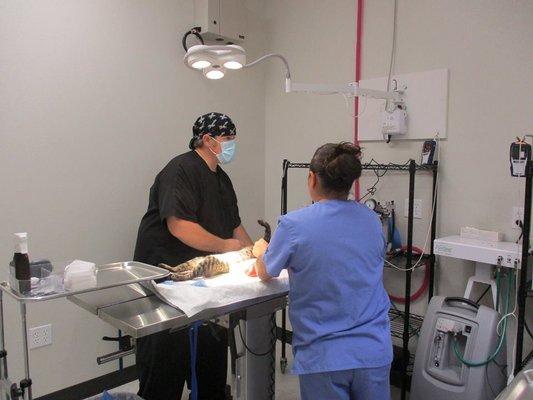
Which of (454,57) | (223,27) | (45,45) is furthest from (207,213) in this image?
(454,57)

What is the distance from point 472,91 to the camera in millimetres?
2230

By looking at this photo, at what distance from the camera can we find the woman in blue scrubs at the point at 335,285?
1.31m

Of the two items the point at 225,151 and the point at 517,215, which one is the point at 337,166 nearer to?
the point at 225,151

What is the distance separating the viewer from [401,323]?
2.46 meters

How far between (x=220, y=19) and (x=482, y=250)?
1980mm

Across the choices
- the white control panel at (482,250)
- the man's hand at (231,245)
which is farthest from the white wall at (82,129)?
the white control panel at (482,250)

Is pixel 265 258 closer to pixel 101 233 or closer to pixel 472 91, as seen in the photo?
pixel 101 233

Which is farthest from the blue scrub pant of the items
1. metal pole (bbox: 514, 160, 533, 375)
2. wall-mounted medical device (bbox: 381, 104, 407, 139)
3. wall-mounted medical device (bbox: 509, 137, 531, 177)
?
wall-mounted medical device (bbox: 381, 104, 407, 139)

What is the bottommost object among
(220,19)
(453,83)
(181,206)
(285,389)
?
(285,389)

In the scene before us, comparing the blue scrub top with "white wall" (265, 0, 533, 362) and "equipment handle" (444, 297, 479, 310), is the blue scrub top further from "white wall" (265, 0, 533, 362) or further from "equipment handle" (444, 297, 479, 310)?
"white wall" (265, 0, 533, 362)

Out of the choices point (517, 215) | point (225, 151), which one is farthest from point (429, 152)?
point (225, 151)

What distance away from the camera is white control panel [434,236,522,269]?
1882 mm

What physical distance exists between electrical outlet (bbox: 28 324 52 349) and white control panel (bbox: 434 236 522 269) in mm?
1981

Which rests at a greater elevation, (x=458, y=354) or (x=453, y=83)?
(x=453, y=83)
